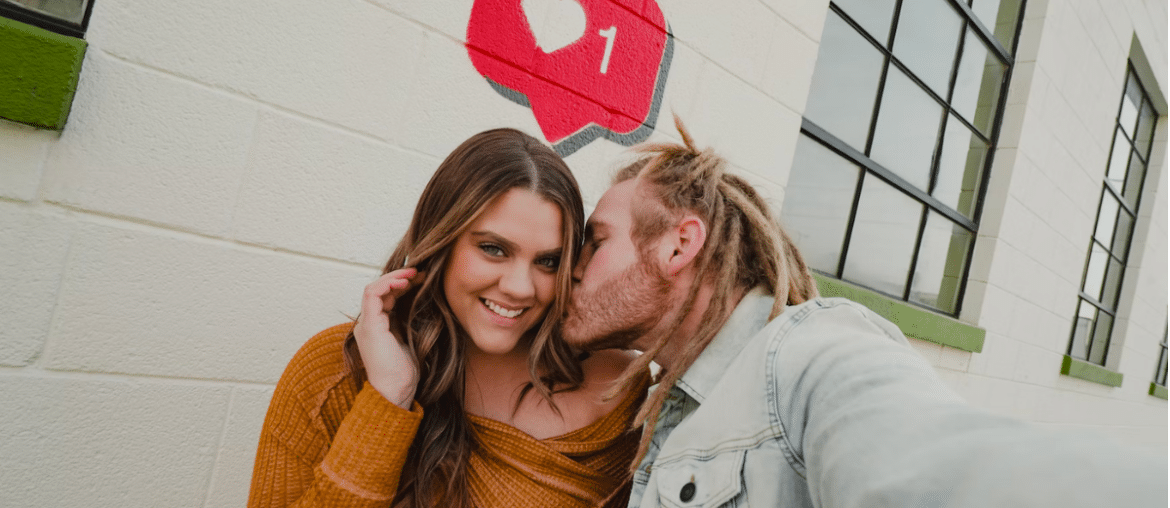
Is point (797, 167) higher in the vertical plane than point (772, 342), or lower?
higher

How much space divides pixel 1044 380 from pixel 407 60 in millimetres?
5097

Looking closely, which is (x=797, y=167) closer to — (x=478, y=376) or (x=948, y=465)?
(x=478, y=376)

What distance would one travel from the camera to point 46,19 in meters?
1.22

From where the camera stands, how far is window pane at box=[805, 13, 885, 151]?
283 centimetres

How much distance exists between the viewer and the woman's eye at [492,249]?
148cm

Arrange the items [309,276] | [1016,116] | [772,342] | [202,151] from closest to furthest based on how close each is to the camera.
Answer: [772,342] < [202,151] < [309,276] < [1016,116]

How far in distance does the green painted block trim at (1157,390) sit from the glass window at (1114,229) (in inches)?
67.8

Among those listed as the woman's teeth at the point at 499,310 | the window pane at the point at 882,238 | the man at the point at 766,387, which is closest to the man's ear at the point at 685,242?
the man at the point at 766,387

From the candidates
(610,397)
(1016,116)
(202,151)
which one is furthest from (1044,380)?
(202,151)

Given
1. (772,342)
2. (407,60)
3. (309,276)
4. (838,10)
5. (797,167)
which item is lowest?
(309,276)

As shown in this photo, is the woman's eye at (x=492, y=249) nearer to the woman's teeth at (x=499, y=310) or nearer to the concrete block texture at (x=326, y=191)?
the woman's teeth at (x=499, y=310)

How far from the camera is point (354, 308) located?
1.68 metres

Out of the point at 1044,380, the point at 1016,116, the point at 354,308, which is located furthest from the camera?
the point at 1044,380

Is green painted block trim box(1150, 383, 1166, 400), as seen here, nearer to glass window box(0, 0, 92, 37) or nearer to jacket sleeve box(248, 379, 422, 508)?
jacket sleeve box(248, 379, 422, 508)
